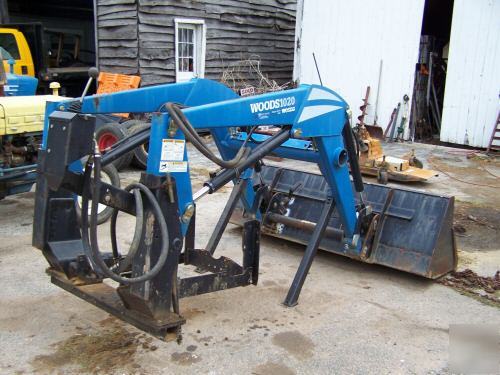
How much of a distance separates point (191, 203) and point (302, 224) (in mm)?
2115

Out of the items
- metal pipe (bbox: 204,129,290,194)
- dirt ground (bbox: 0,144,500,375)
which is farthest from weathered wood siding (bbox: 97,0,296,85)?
metal pipe (bbox: 204,129,290,194)

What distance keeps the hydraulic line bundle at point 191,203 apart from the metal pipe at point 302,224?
0.6 inches

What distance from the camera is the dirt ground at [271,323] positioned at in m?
3.30

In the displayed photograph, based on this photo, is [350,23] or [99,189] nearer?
[99,189]

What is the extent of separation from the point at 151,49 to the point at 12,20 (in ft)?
27.9

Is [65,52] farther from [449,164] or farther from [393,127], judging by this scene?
[449,164]

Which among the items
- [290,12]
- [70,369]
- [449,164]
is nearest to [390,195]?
Answer: [70,369]

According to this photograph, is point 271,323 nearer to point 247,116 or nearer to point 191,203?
point 191,203

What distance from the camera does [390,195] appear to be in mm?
4832

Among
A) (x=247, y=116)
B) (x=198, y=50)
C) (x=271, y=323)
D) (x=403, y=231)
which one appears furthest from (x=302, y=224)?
(x=198, y=50)

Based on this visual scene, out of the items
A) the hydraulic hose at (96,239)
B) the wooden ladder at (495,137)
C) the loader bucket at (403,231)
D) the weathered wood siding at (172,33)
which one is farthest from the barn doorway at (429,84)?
the hydraulic hose at (96,239)

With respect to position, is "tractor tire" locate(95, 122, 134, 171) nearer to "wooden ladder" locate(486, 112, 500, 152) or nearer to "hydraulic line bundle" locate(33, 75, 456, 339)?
"hydraulic line bundle" locate(33, 75, 456, 339)

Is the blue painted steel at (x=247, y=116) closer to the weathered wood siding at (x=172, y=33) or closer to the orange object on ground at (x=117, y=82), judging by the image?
the orange object on ground at (x=117, y=82)

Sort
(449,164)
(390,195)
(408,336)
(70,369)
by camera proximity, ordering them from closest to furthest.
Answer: (70,369), (408,336), (390,195), (449,164)
